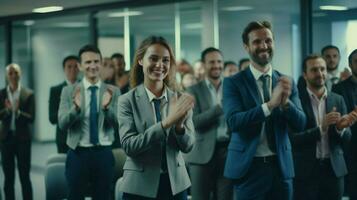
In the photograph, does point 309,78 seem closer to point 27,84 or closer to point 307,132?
point 307,132

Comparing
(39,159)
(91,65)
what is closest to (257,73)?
(91,65)

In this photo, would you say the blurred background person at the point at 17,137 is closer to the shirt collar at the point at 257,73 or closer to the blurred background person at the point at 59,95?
the blurred background person at the point at 59,95

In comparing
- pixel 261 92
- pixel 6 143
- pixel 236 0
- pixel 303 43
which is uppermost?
pixel 236 0

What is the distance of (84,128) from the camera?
18.5ft

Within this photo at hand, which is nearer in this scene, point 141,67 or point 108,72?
point 141,67

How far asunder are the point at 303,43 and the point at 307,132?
6.18 feet

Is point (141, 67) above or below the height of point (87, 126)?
above

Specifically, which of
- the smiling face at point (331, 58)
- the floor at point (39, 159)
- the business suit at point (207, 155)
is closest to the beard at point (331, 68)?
the smiling face at point (331, 58)

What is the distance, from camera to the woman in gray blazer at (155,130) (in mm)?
3449

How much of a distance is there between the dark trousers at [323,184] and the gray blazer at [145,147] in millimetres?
1893

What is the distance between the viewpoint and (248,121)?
400cm

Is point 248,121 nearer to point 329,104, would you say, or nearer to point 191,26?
point 329,104

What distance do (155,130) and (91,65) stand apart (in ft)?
8.31

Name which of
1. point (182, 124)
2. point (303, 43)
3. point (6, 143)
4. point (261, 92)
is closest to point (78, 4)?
point (6, 143)
